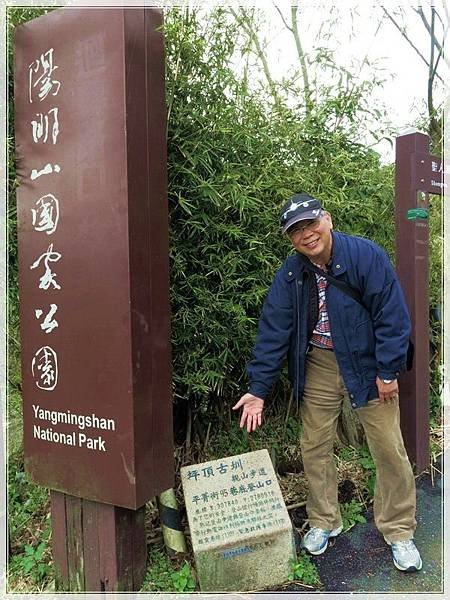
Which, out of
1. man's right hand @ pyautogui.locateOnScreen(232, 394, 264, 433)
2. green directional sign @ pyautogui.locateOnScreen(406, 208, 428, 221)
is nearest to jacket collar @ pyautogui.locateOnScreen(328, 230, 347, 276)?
man's right hand @ pyautogui.locateOnScreen(232, 394, 264, 433)

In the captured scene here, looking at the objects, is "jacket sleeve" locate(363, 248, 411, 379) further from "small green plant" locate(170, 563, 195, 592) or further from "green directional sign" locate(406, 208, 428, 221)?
"small green plant" locate(170, 563, 195, 592)

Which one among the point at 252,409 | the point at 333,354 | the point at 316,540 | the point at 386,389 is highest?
the point at 333,354

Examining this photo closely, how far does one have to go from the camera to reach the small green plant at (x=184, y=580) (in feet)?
8.33

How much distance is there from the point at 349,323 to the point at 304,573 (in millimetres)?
1416

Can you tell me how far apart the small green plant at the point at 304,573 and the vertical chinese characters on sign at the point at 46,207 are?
1.65 metres

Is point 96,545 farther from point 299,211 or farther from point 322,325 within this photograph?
point 299,211

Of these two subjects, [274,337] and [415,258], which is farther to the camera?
[415,258]

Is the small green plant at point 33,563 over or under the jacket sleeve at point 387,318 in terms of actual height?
under

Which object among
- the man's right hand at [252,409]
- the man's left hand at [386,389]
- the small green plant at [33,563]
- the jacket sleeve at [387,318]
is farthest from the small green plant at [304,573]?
the small green plant at [33,563]

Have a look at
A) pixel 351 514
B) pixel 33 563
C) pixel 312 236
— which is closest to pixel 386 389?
pixel 312 236

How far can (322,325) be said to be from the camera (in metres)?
2.68

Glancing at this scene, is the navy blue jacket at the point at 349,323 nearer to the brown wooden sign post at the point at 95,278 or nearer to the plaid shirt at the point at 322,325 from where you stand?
the plaid shirt at the point at 322,325

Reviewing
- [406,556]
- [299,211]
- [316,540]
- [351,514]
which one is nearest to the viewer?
[299,211]

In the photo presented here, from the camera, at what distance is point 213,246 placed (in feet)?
9.17
